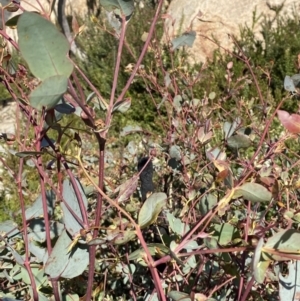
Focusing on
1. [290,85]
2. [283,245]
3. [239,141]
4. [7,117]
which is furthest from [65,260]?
[7,117]

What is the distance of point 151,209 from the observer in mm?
682

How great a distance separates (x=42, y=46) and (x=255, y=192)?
31cm

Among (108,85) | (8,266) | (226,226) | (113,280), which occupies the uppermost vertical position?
(226,226)

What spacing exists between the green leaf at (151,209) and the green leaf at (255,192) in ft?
0.31

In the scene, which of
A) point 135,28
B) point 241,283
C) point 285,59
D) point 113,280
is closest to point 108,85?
point 135,28

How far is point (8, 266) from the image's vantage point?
1111mm

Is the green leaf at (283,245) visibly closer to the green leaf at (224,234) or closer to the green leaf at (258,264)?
the green leaf at (258,264)

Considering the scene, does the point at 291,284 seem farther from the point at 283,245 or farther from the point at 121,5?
the point at 121,5

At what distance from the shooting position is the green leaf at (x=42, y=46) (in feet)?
1.69

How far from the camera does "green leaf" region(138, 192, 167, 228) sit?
68 cm

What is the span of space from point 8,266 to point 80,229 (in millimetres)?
424

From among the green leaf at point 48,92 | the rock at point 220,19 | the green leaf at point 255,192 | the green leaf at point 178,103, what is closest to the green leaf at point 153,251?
the green leaf at point 255,192

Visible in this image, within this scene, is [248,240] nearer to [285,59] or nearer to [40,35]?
[40,35]

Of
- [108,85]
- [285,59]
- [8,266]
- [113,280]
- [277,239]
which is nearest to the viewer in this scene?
[277,239]
